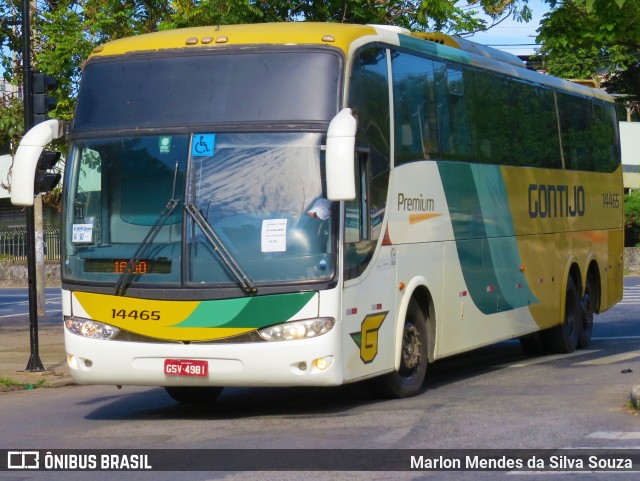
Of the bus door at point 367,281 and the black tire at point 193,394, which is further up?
the bus door at point 367,281

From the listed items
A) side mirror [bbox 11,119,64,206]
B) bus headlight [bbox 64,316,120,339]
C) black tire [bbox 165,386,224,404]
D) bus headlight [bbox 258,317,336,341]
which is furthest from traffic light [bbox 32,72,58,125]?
bus headlight [bbox 258,317,336,341]

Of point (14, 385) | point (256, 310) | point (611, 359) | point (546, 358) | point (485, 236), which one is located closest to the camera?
point (256, 310)

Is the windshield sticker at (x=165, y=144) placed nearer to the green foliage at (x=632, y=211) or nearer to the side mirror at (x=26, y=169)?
the side mirror at (x=26, y=169)

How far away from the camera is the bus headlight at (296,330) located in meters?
10.7

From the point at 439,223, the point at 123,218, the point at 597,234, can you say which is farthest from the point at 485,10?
the point at 123,218

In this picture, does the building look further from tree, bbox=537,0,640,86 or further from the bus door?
the bus door

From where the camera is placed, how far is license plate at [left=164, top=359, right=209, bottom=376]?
10766 millimetres

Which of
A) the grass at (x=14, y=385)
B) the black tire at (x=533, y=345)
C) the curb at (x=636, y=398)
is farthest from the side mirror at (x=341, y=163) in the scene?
the black tire at (x=533, y=345)

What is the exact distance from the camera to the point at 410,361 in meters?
12.6

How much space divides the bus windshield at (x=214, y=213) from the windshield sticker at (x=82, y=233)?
0.04 ft

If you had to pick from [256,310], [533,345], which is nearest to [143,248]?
[256,310]

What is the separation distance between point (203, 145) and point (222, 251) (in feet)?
3.20

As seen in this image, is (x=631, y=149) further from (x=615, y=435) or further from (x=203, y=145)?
(x=615, y=435)

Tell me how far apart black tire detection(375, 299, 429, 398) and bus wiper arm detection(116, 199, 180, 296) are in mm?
2683
